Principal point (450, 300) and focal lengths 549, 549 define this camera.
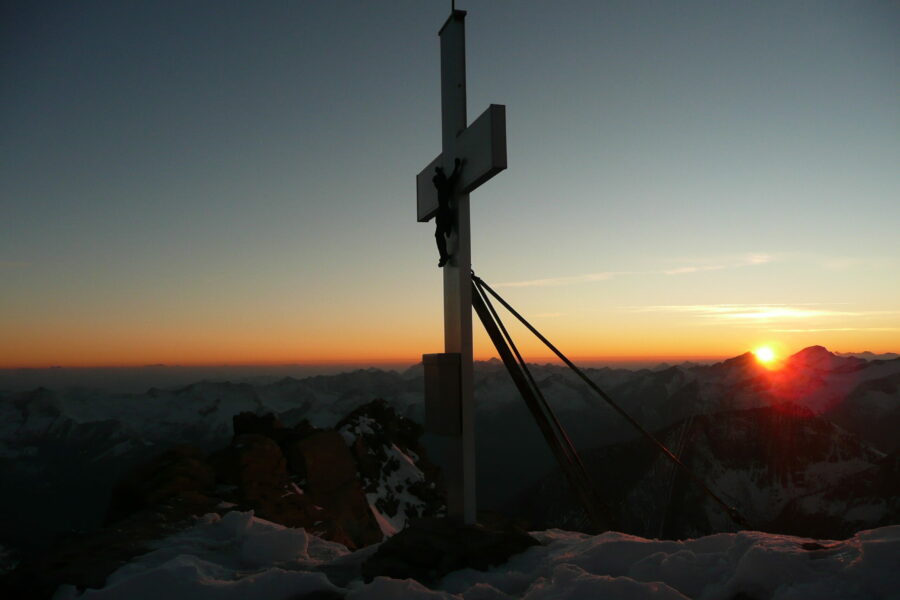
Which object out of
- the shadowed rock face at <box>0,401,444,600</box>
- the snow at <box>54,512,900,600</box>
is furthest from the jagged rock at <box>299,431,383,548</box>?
the snow at <box>54,512,900,600</box>

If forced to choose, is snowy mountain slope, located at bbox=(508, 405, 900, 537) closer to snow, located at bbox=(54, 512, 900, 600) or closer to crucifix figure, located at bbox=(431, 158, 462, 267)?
crucifix figure, located at bbox=(431, 158, 462, 267)

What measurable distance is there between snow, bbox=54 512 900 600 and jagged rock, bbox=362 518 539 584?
0.43 ft

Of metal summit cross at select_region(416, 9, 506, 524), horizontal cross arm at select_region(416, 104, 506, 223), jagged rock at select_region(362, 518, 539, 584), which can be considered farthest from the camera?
metal summit cross at select_region(416, 9, 506, 524)

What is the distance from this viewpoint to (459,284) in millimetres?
6113

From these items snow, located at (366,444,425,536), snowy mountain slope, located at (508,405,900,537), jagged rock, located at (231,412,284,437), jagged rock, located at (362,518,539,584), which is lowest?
snowy mountain slope, located at (508,405,900,537)

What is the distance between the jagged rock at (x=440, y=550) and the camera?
14.0 ft

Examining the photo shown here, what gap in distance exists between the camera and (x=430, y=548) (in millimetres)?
4582

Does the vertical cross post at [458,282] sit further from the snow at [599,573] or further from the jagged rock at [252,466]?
the jagged rock at [252,466]

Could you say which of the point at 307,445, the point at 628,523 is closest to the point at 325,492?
the point at 307,445

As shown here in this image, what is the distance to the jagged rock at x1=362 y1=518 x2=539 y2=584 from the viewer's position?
4.28m

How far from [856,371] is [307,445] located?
225 meters

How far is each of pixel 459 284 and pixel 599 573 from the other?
3.25m

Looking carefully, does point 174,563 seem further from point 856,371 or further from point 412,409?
point 856,371

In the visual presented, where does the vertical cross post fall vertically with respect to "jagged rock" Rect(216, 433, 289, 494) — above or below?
above
